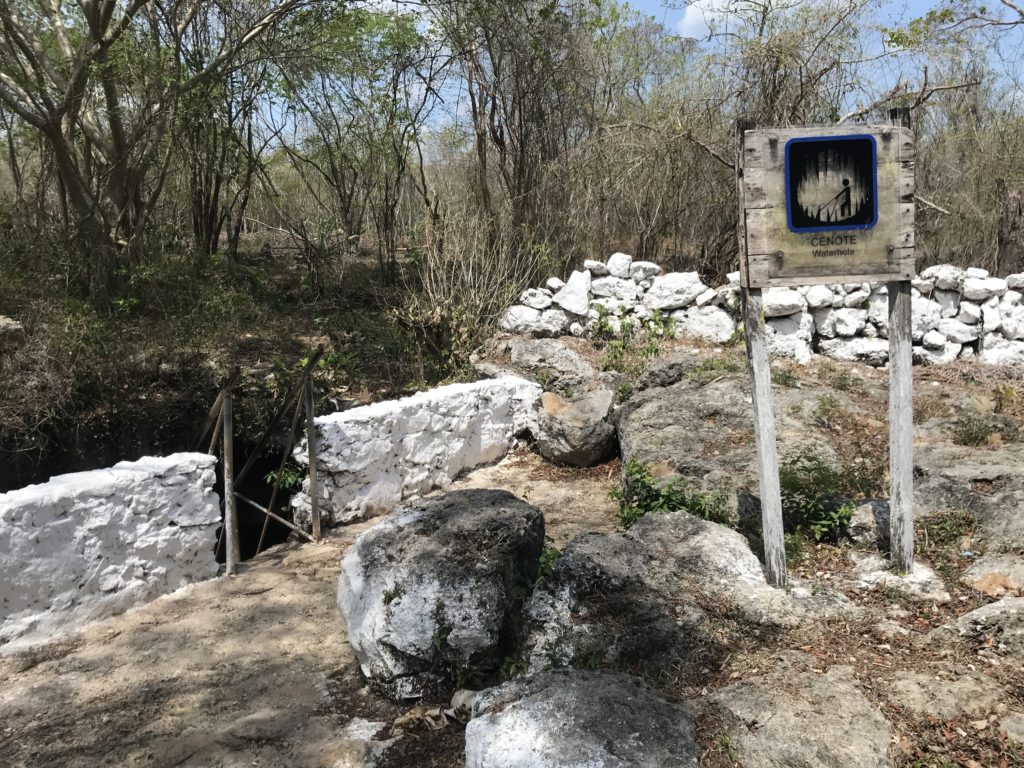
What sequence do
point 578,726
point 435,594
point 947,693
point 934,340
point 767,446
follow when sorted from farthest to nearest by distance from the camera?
point 934,340
point 767,446
point 435,594
point 947,693
point 578,726

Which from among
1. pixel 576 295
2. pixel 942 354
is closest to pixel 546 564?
pixel 576 295

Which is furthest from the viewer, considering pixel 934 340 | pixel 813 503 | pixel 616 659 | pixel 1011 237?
pixel 1011 237

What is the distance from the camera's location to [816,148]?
3814 millimetres

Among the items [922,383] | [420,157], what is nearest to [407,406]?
[922,383]

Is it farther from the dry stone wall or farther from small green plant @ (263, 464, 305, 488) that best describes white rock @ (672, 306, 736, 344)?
small green plant @ (263, 464, 305, 488)

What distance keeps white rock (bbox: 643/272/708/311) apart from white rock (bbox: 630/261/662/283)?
0.22 meters

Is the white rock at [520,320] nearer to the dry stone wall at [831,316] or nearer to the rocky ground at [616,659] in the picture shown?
the dry stone wall at [831,316]

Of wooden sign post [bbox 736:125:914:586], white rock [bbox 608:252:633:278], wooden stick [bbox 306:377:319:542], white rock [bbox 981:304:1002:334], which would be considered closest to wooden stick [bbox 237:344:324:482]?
wooden stick [bbox 306:377:319:542]

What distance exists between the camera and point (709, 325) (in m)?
9.82

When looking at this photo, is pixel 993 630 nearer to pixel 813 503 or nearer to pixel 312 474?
pixel 813 503

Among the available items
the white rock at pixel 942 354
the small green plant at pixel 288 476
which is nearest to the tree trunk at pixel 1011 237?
the white rock at pixel 942 354

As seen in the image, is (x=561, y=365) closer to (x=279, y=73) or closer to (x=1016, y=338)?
(x=1016, y=338)

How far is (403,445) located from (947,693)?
4444mm

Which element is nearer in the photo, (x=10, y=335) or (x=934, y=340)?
(x=10, y=335)
